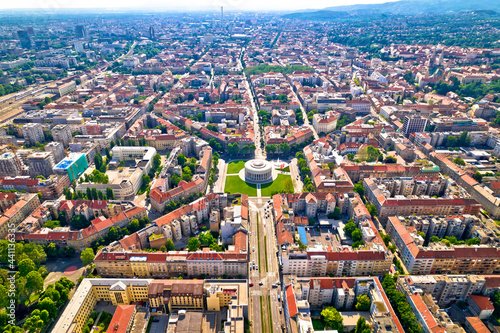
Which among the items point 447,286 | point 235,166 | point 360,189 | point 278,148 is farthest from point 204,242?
point 278,148

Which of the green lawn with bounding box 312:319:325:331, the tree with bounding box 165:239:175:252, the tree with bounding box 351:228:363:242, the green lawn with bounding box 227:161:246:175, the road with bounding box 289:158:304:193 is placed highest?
the tree with bounding box 351:228:363:242

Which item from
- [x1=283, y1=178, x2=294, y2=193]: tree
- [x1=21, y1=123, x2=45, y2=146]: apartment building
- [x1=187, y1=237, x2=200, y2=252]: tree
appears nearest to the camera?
[x1=187, y1=237, x2=200, y2=252]: tree

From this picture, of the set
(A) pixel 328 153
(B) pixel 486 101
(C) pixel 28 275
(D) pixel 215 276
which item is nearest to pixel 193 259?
(D) pixel 215 276

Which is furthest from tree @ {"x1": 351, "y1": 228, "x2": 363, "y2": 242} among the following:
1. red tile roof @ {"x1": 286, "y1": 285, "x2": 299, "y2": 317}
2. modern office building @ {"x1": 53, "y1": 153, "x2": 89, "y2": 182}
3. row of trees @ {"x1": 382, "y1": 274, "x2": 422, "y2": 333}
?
modern office building @ {"x1": 53, "y1": 153, "x2": 89, "y2": 182}

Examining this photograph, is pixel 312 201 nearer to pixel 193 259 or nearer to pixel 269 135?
pixel 193 259

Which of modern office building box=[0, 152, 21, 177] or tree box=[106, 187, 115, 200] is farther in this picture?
modern office building box=[0, 152, 21, 177]

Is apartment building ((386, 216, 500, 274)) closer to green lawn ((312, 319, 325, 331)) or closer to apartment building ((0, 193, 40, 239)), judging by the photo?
green lawn ((312, 319, 325, 331))

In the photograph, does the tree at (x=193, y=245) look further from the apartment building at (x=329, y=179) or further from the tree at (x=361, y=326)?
the apartment building at (x=329, y=179)
